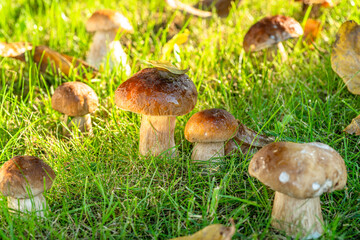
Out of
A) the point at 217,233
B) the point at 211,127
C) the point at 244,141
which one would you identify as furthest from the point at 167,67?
the point at 217,233

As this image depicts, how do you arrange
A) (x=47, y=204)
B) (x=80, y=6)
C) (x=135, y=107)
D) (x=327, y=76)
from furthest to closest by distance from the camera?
(x=80, y=6)
(x=327, y=76)
(x=135, y=107)
(x=47, y=204)

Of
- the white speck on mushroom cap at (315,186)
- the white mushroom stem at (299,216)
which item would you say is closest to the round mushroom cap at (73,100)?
the white mushroom stem at (299,216)

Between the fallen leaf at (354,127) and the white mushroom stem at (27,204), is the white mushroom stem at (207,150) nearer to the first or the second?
the fallen leaf at (354,127)

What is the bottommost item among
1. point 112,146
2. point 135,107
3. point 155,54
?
point 112,146

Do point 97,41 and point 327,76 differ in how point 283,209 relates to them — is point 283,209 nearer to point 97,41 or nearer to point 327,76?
point 327,76

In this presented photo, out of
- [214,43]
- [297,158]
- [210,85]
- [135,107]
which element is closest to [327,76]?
[210,85]

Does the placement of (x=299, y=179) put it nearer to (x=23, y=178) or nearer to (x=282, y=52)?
(x=23, y=178)

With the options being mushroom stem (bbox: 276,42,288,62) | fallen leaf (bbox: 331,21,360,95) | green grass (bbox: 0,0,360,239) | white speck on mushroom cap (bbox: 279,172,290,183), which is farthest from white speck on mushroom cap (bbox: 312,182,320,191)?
mushroom stem (bbox: 276,42,288,62)
